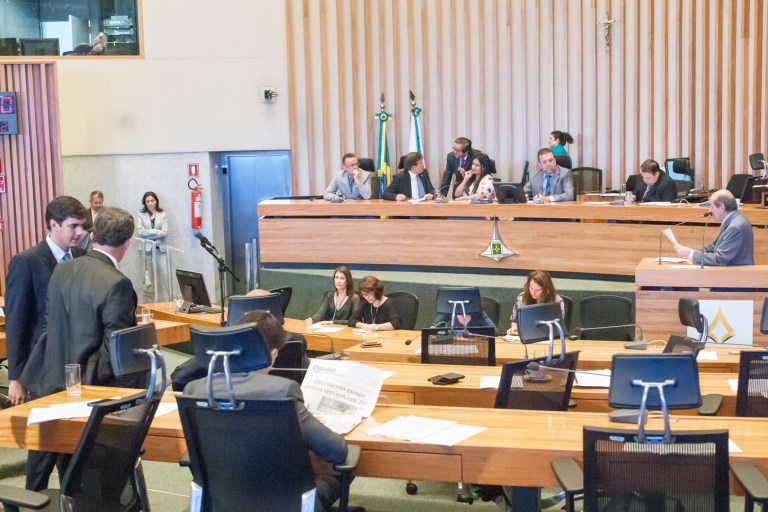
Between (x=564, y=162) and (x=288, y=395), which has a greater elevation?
(x=564, y=162)

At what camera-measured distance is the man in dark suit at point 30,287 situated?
4984 mm

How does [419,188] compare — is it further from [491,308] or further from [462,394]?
[462,394]

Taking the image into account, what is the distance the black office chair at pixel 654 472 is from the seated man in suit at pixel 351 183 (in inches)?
317

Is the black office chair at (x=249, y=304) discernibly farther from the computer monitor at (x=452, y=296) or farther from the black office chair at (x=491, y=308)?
the black office chair at (x=491, y=308)

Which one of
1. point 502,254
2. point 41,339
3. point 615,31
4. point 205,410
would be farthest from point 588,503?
point 615,31

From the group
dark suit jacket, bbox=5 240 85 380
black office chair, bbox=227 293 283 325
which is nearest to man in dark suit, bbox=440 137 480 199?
black office chair, bbox=227 293 283 325

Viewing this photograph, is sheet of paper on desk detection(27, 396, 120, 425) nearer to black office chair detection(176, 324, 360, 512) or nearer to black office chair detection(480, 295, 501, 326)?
black office chair detection(176, 324, 360, 512)

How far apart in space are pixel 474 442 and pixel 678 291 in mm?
4283

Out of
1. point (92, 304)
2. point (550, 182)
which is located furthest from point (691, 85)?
point (92, 304)

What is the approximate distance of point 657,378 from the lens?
3.78m

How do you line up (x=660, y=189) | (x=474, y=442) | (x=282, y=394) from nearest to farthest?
(x=282, y=394)
(x=474, y=442)
(x=660, y=189)

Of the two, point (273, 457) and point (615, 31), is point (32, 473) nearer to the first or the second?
point (273, 457)

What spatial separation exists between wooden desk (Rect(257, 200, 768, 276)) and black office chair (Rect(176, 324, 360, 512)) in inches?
256

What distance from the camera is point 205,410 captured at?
3525 mm
